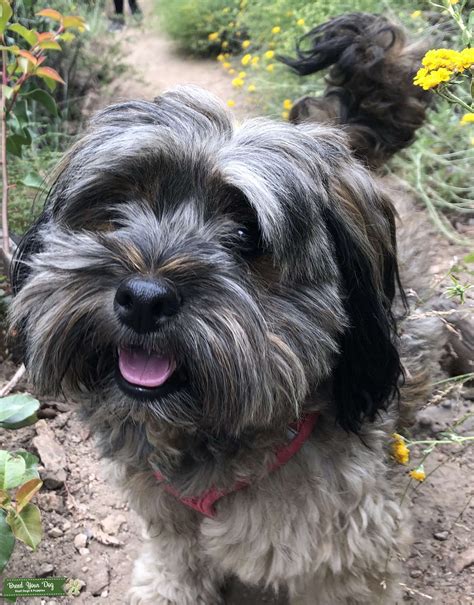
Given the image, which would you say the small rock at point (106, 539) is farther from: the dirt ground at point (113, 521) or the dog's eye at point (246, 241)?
the dog's eye at point (246, 241)

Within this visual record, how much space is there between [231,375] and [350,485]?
57cm

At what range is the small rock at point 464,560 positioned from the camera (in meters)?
2.21

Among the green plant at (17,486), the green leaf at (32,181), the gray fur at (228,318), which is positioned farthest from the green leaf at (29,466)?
the green leaf at (32,181)

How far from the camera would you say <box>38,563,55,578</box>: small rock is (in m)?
2.18

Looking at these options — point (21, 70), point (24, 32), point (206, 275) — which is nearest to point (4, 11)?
point (24, 32)

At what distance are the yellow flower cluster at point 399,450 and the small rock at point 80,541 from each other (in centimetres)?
109

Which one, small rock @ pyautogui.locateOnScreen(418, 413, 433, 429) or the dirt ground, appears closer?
the dirt ground

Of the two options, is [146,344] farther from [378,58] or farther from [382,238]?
[378,58]

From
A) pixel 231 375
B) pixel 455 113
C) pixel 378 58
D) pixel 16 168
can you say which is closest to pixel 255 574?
pixel 231 375

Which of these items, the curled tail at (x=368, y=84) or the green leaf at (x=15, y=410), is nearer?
the green leaf at (x=15, y=410)

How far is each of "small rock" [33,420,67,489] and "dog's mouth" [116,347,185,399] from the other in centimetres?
114

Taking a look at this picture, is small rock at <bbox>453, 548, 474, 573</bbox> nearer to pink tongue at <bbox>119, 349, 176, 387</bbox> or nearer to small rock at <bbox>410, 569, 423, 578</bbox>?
small rock at <bbox>410, 569, 423, 578</bbox>

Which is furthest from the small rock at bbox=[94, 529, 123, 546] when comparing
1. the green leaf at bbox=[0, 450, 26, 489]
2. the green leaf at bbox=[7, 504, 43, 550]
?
the green leaf at bbox=[0, 450, 26, 489]

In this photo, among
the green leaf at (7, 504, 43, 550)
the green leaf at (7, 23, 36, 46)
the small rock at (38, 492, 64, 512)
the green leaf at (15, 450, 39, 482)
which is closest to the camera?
the green leaf at (7, 504, 43, 550)
